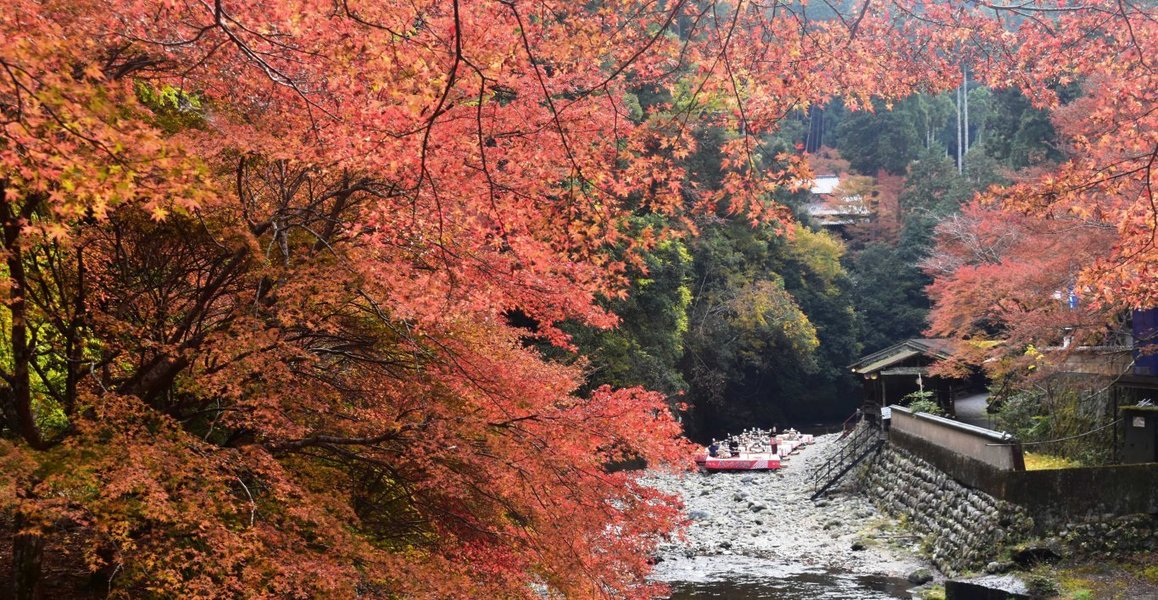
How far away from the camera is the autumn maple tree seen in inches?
229

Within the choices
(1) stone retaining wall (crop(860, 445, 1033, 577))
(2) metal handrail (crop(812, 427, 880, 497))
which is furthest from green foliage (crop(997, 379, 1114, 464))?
(2) metal handrail (crop(812, 427, 880, 497))

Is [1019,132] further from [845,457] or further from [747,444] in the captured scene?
[845,457]

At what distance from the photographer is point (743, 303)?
31.9 m

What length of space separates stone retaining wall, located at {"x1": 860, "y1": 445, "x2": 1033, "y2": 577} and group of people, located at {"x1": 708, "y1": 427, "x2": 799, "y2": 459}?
27.7 feet

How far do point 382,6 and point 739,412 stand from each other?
112 ft

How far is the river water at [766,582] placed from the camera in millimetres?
13844

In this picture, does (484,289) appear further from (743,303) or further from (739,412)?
(739,412)

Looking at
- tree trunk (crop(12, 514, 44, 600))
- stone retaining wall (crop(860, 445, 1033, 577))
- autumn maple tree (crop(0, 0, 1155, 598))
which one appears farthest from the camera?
stone retaining wall (crop(860, 445, 1033, 577))

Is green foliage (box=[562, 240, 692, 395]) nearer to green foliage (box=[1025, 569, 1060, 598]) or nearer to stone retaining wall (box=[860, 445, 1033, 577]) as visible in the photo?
stone retaining wall (box=[860, 445, 1033, 577])

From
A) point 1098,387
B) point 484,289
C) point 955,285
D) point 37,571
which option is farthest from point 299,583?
point 955,285

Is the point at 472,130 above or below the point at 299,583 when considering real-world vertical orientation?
above

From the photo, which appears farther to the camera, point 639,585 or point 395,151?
point 639,585

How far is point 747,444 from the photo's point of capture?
105 ft

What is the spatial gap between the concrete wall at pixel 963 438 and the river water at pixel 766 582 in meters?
2.64
